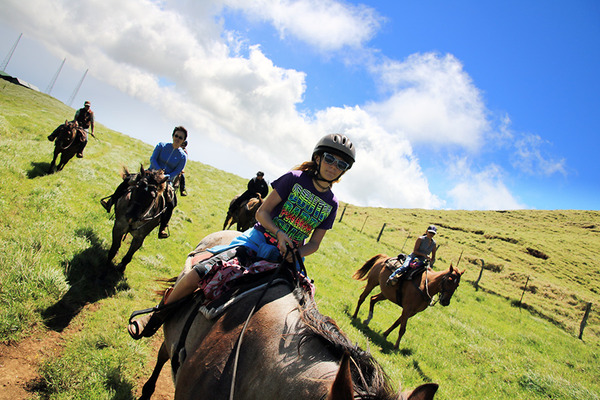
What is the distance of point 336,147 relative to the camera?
3244 millimetres

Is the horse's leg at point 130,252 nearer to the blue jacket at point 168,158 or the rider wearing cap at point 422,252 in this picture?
the blue jacket at point 168,158

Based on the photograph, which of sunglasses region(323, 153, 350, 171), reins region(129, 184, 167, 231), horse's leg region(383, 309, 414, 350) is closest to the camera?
sunglasses region(323, 153, 350, 171)

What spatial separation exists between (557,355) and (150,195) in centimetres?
1688

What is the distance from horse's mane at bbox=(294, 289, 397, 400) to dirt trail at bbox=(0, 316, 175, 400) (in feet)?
10.5

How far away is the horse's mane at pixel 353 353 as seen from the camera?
1620 mm

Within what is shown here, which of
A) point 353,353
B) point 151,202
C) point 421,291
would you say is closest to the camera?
point 353,353

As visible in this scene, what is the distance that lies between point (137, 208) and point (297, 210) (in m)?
4.16

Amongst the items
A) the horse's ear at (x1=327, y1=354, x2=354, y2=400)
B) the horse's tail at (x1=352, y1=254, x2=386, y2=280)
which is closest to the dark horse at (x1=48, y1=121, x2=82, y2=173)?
the horse's tail at (x1=352, y1=254, x2=386, y2=280)

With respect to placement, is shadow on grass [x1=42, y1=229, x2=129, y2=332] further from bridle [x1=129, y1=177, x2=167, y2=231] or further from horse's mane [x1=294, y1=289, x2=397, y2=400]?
horse's mane [x1=294, y1=289, x2=397, y2=400]

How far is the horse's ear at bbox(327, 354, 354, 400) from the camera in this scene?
1436 mm

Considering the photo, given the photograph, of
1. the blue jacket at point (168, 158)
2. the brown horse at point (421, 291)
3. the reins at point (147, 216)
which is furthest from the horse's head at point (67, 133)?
the brown horse at point (421, 291)

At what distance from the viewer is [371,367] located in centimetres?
180

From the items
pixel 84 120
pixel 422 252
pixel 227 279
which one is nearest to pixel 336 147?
pixel 227 279

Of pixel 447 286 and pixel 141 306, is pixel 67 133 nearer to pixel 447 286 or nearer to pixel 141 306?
pixel 141 306
